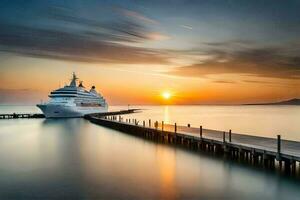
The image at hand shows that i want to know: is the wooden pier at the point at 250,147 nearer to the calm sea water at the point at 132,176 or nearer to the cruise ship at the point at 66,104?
the calm sea water at the point at 132,176

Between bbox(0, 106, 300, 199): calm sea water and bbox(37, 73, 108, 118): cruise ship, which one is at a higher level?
bbox(37, 73, 108, 118): cruise ship

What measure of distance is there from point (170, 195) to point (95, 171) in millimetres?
7112

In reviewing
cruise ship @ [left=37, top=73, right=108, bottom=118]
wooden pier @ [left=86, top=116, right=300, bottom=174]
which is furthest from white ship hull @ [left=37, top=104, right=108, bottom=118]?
wooden pier @ [left=86, top=116, right=300, bottom=174]

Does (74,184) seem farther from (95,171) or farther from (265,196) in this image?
(265,196)

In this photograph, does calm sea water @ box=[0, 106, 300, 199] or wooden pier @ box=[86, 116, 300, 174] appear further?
wooden pier @ box=[86, 116, 300, 174]

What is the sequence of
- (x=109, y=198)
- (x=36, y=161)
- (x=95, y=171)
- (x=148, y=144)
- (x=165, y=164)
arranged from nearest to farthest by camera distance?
(x=109, y=198)
(x=95, y=171)
(x=165, y=164)
(x=36, y=161)
(x=148, y=144)

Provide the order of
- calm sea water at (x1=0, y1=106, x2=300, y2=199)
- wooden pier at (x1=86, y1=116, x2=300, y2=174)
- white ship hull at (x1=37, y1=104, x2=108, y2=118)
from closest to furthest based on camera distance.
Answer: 1. calm sea water at (x1=0, y1=106, x2=300, y2=199)
2. wooden pier at (x1=86, y1=116, x2=300, y2=174)
3. white ship hull at (x1=37, y1=104, x2=108, y2=118)

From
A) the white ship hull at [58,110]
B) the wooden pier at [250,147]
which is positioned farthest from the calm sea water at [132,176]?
the white ship hull at [58,110]

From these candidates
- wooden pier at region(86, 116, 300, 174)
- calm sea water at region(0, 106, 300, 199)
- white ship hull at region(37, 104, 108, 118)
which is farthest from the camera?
white ship hull at region(37, 104, 108, 118)

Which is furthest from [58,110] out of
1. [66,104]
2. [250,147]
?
[250,147]

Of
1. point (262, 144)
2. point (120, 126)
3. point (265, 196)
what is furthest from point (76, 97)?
point (265, 196)


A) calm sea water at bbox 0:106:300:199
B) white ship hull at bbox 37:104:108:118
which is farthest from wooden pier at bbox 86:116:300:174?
white ship hull at bbox 37:104:108:118

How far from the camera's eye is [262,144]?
23344mm

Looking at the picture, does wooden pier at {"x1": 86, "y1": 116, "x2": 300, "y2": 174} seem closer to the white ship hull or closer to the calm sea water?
the calm sea water
